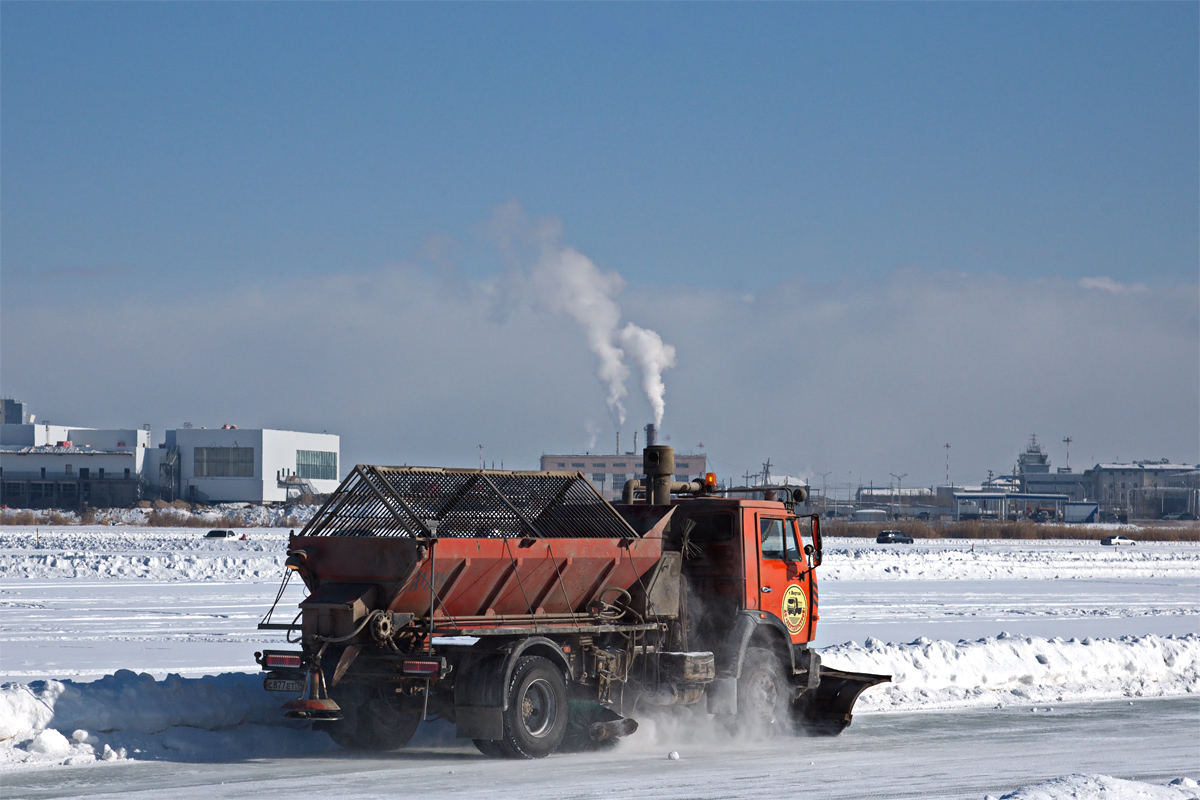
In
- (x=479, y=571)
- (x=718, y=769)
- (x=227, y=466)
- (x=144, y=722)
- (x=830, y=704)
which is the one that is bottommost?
(x=718, y=769)

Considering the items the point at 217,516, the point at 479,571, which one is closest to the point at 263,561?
the point at 479,571

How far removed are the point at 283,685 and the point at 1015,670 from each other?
34.6 feet

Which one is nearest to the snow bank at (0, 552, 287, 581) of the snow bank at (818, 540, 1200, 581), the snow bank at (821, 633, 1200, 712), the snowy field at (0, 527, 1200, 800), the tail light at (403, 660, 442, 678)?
the snowy field at (0, 527, 1200, 800)

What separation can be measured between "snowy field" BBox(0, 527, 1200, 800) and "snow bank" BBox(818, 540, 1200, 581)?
14.5 meters

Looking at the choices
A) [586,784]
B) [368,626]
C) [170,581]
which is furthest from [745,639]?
[170,581]

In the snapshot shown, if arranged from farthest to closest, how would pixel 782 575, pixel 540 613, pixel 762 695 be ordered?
pixel 782 575
pixel 762 695
pixel 540 613

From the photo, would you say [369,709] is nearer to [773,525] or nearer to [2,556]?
[773,525]

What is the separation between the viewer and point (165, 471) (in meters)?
116

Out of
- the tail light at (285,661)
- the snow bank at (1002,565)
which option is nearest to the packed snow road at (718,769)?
the tail light at (285,661)

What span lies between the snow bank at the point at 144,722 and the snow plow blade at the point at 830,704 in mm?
5179

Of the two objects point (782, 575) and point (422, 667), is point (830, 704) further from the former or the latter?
point (422, 667)

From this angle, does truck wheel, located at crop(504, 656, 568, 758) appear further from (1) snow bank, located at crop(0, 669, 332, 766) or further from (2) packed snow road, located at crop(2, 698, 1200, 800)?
(1) snow bank, located at crop(0, 669, 332, 766)

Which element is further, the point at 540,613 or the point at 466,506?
the point at 540,613

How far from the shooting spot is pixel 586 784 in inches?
422
